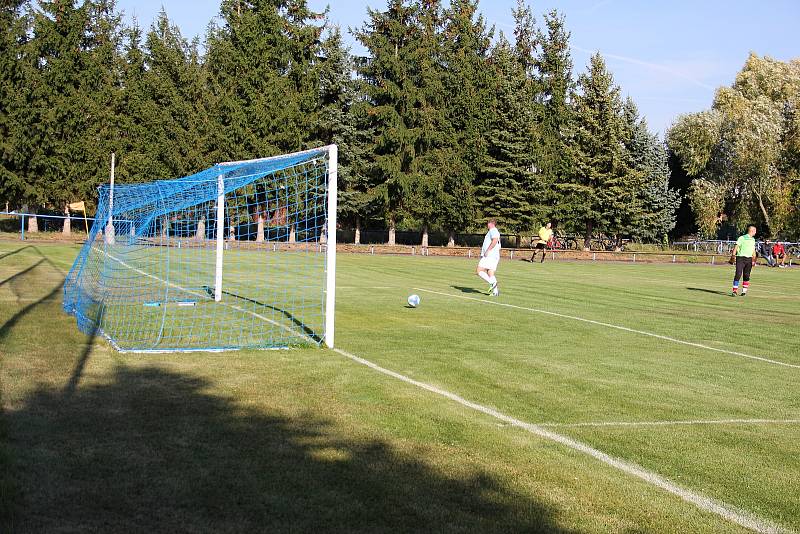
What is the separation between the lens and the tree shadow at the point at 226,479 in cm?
475

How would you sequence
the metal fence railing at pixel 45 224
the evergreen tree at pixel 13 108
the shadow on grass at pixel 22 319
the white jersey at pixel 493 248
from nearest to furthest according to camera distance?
the shadow on grass at pixel 22 319, the white jersey at pixel 493 248, the evergreen tree at pixel 13 108, the metal fence railing at pixel 45 224

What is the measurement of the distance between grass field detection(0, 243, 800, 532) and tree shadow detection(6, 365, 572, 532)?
0.8 inches

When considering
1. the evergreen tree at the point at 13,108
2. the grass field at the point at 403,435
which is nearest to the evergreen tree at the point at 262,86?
the evergreen tree at the point at 13,108

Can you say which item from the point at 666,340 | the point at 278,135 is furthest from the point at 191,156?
the point at 666,340

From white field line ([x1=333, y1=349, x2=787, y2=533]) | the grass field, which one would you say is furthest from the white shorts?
white field line ([x1=333, y1=349, x2=787, y2=533])

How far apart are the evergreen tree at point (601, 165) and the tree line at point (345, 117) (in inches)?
5.1

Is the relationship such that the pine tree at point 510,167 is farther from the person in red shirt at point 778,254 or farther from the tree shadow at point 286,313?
the tree shadow at point 286,313

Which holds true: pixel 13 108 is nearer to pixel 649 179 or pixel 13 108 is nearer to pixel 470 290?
pixel 470 290

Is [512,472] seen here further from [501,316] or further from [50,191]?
[50,191]

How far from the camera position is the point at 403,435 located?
6781 millimetres

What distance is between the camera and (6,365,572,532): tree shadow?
15.6 ft

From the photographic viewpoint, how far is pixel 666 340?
13836 millimetres

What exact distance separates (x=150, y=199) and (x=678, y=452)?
39.3 feet

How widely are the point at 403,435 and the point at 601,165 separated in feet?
193
